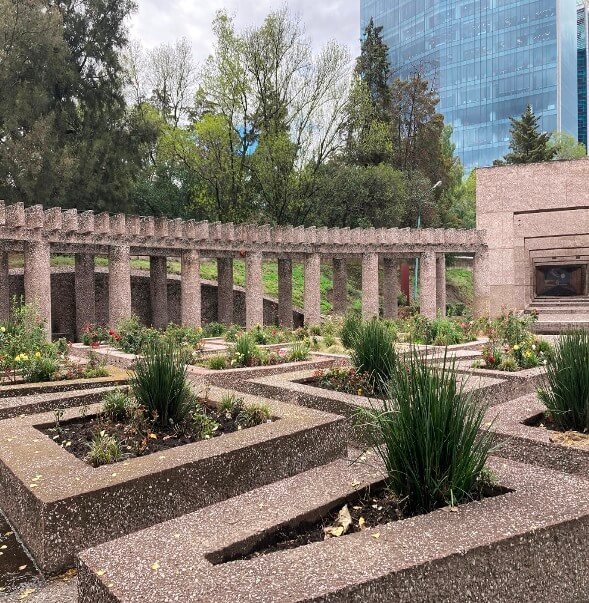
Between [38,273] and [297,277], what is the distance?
767 inches

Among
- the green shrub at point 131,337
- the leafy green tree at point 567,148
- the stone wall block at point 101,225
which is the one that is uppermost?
the leafy green tree at point 567,148

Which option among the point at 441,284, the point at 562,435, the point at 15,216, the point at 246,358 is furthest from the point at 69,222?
the point at 441,284

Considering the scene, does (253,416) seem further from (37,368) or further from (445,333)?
(445,333)

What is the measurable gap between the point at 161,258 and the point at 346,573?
629 inches

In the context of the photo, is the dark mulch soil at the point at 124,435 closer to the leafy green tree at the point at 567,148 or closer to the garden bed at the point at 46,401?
the garden bed at the point at 46,401

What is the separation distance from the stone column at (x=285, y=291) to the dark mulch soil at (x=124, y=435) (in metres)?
14.8

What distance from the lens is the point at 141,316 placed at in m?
20.1

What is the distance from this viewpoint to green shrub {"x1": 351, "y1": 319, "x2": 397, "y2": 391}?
6223 millimetres

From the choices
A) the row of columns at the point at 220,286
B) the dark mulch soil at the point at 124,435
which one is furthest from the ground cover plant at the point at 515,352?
the row of columns at the point at 220,286

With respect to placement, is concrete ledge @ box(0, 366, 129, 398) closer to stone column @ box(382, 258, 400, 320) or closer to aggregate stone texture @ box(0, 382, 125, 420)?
aggregate stone texture @ box(0, 382, 125, 420)

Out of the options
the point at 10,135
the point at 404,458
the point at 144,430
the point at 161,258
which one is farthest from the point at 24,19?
the point at 404,458

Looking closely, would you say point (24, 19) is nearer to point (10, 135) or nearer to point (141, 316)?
point (10, 135)

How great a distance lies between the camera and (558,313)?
1806cm

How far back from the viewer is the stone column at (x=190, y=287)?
16.9 m
